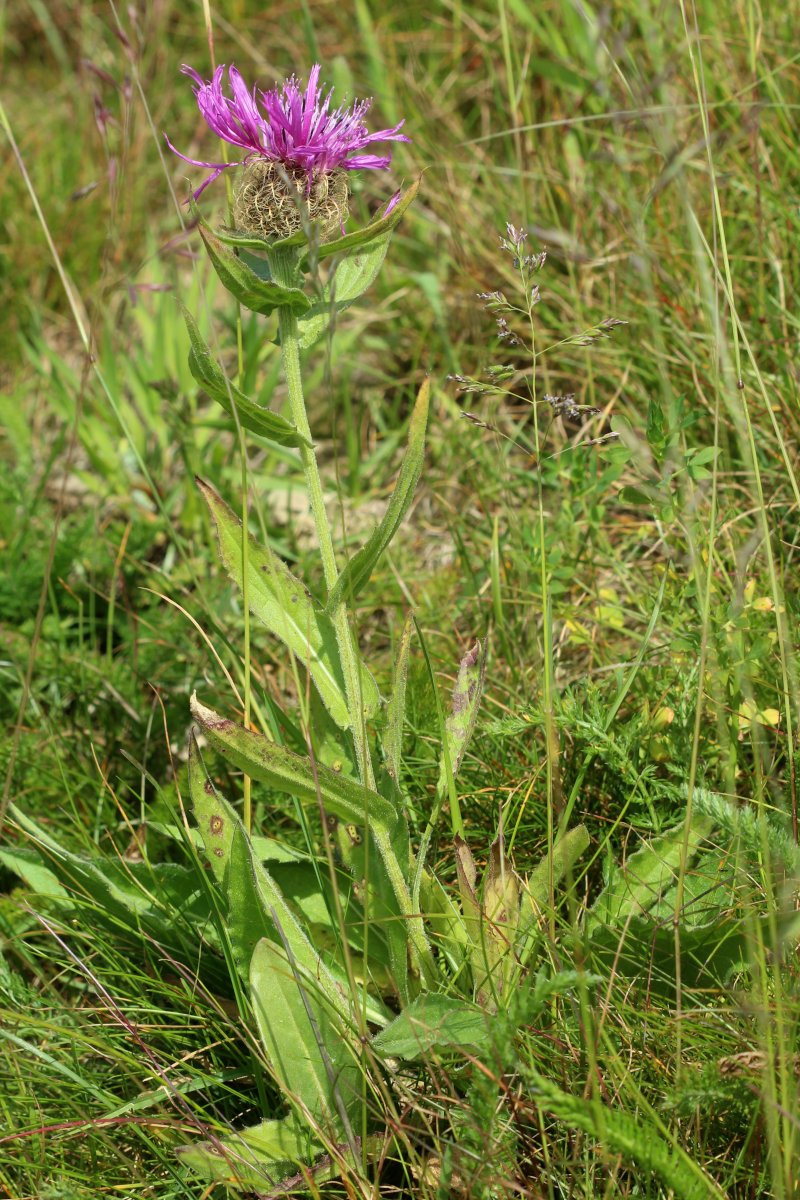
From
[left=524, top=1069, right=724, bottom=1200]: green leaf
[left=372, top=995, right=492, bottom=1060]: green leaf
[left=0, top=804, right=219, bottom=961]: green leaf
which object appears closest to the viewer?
[left=524, top=1069, right=724, bottom=1200]: green leaf

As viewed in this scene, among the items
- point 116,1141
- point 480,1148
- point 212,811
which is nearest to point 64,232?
point 212,811

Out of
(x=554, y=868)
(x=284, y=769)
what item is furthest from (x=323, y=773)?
(x=554, y=868)

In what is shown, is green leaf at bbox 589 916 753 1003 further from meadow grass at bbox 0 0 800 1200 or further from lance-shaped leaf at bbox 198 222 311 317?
lance-shaped leaf at bbox 198 222 311 317

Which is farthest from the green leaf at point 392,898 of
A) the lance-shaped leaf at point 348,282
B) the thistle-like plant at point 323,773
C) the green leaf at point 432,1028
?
the lance-shaped leaf at point 348,282

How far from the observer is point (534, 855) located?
1.98 m

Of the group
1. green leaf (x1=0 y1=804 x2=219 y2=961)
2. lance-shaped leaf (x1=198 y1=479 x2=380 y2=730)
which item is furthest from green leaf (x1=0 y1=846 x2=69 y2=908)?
lance-shaped leaf (x1=198 y1=479 x2=380 y2=730)

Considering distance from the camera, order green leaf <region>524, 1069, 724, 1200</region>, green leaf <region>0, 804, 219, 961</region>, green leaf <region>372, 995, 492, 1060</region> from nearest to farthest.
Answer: green leaf <region>524, 1069, 724, 1200</region> → green leaf <region>372, 995, 492, 1060</region> → green leaf <region>0, 804, 219, 961</region>

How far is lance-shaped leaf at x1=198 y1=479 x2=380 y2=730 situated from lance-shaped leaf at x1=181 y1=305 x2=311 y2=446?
0.17m

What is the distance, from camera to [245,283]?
156cm

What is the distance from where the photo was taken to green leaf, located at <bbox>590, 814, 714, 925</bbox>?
1.78 m

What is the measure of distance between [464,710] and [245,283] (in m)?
0.78

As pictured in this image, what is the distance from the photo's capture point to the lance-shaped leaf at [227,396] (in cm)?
157

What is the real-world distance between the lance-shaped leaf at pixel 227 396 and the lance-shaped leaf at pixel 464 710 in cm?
49

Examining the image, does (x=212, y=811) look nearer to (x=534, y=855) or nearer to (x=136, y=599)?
(x=534, y=855)
